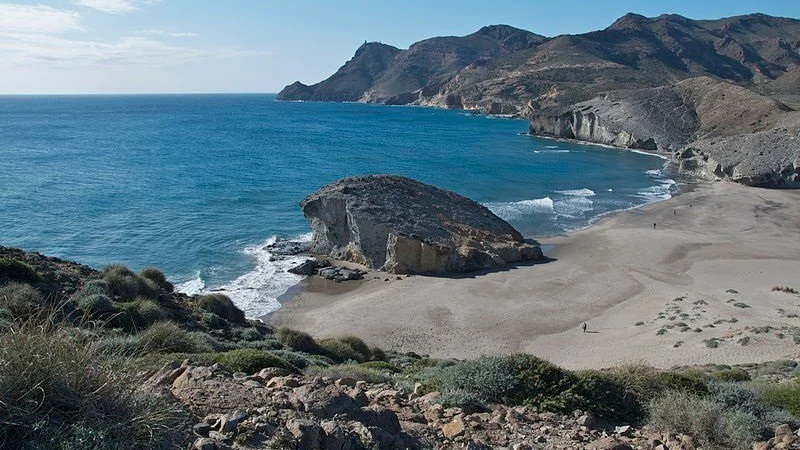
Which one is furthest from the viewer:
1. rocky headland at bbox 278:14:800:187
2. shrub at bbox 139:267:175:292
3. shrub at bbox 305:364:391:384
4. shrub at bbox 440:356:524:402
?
rocky headland at bbox 278:14:800:187

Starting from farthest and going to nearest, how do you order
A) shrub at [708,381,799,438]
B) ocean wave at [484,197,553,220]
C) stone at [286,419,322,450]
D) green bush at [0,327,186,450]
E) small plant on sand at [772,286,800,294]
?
ocean wave at [484,197,553,220], small plant on sand at [772,286,800,294], shrub at [708,381,799,438], stone at [286,419,322,450], green bush at [0,327,186,450]

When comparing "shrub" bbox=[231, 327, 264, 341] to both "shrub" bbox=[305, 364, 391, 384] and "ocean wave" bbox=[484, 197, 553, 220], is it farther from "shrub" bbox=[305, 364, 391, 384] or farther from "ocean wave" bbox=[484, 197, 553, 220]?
"ocean wave" bbox=[484, 197, 553, 220]

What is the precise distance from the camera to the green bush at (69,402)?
452 centimetres

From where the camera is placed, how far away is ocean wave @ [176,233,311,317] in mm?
30259

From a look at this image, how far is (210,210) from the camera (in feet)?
159

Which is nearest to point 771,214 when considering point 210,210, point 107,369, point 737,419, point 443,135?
point 210,210

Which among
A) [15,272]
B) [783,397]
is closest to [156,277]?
[15,272]

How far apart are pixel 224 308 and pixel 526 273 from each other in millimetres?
20173

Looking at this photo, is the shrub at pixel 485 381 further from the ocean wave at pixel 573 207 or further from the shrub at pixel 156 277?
the ocean wave at pixel 573 207

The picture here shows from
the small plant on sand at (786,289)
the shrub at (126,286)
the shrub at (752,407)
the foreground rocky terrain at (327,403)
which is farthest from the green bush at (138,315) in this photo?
the small plant on sand at (786,289)

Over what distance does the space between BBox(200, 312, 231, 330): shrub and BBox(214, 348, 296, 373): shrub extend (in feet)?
24.7

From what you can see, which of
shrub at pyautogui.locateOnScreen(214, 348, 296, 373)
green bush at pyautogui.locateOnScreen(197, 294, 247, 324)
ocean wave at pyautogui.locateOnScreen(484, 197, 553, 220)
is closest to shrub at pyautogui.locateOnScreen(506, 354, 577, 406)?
shrub at pyautogui.locateOnScreen(214, 348, 296, 373)

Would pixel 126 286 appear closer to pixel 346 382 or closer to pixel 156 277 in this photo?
pixel 156 277

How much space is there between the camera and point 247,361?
940 cm
